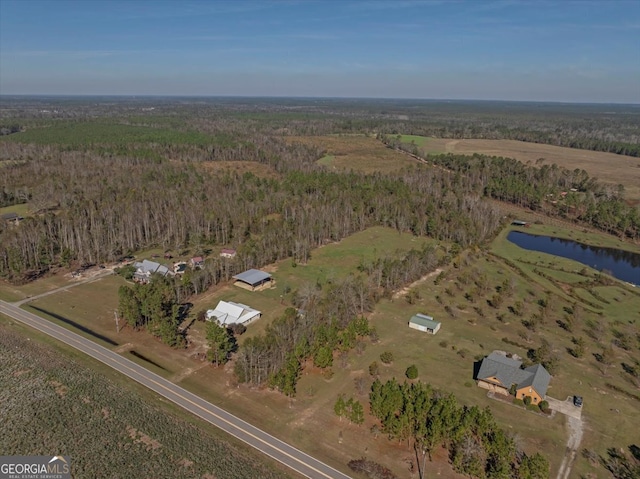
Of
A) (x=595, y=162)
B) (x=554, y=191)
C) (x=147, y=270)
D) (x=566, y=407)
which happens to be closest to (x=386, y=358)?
(x=566, y=407)

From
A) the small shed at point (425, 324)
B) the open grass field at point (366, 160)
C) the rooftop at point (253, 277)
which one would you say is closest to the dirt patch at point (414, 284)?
the small shed at point (425, 324)

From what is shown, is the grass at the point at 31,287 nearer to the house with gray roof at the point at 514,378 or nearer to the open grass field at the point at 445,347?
the open grass field at the point at 445,347

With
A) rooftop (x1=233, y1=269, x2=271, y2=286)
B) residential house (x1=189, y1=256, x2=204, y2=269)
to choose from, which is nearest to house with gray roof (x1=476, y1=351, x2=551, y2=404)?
rooftop (x1=233, y1=269, x2=271, y2=286)

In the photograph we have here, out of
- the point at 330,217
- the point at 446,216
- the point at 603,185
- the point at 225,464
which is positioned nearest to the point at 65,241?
the point at 330,217

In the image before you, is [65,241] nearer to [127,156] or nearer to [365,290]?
[365,290]

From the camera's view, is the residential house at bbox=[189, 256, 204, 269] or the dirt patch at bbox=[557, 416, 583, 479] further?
the residential house at bbox=[189, 256, 204, 269]

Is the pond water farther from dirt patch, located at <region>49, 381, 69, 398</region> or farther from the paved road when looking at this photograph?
dirt patch, located at <region>49, 381, 69, 398</region>

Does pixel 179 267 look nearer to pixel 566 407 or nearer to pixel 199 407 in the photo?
pixel 199 407
